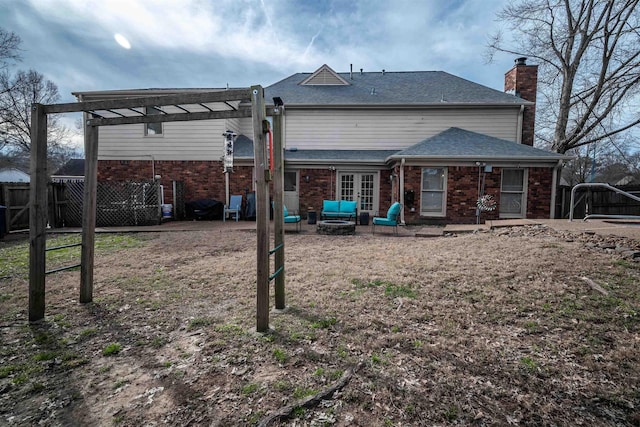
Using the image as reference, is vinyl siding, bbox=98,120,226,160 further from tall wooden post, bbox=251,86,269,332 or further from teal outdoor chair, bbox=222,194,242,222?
tall wooden post, bbox=251,86,269,332

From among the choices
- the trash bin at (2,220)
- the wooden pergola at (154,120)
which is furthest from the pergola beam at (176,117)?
the trash bin at (2,220)

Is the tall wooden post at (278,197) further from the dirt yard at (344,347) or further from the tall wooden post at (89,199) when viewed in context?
the tall wooden post at (89,199)

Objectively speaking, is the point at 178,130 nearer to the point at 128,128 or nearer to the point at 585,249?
the point at 128,128

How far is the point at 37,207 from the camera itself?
3.29 meters

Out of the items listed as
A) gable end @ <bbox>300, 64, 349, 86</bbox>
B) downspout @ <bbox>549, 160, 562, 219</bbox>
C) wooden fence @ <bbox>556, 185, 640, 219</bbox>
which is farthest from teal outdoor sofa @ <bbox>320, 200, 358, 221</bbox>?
wooden fence @ <bbox>556, 185, 640, 219</bbox>

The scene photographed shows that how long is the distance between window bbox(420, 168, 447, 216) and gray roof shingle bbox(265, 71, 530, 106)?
393 centimetres

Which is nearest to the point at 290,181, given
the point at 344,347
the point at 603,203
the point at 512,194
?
the point at 512,194

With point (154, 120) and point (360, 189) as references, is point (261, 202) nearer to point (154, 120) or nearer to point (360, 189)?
point (154, 120)

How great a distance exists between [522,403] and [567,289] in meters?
2.51

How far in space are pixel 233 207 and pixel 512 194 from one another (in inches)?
416

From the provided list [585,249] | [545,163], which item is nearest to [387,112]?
[545,163]

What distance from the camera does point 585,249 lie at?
5340mm

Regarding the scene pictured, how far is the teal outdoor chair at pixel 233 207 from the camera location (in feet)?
41.7

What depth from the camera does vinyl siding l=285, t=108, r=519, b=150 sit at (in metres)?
13.5
